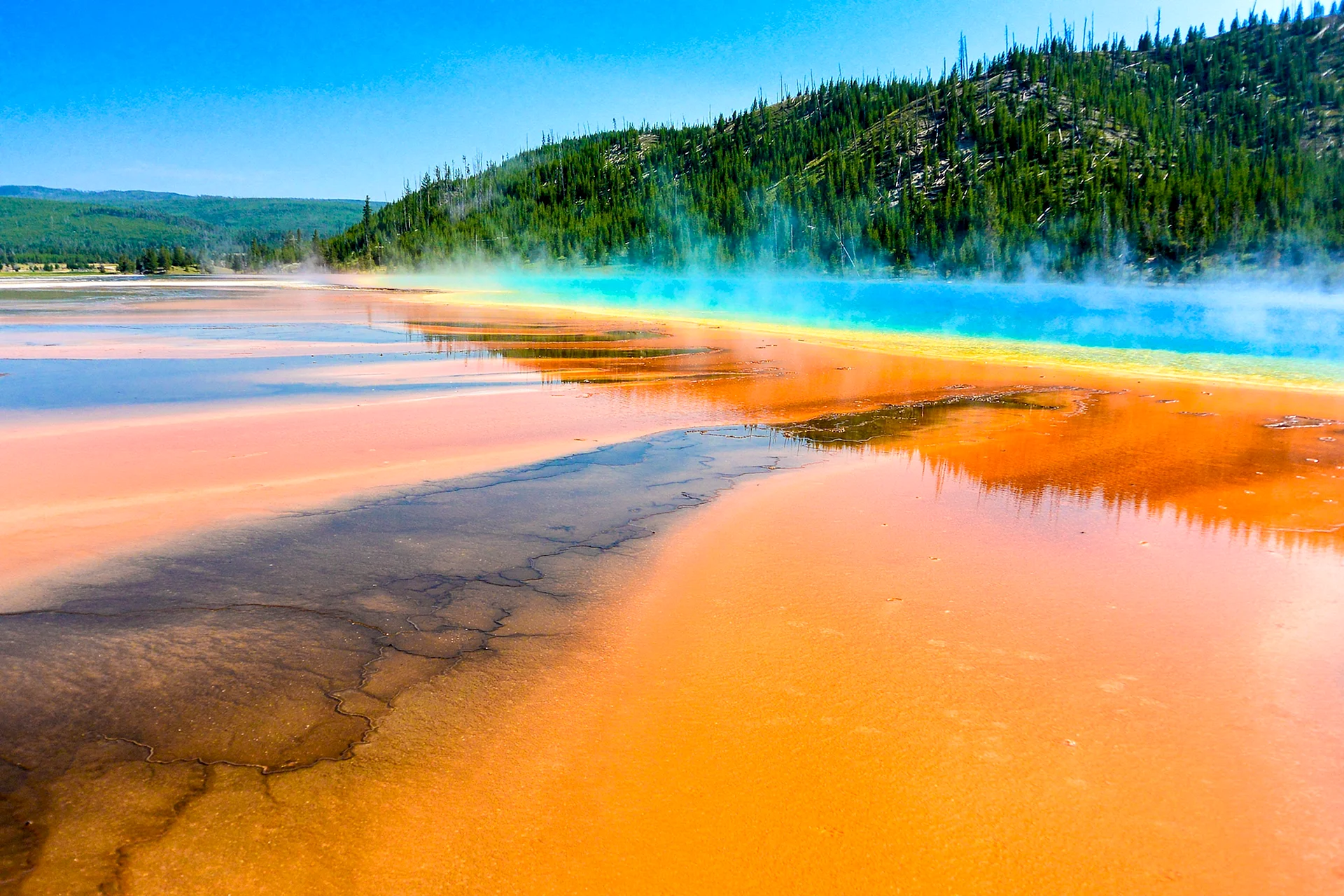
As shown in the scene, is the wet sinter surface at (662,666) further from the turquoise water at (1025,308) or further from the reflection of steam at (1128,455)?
the turquoise water at (1025,308)

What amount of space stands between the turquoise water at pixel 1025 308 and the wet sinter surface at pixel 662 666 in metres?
20.0

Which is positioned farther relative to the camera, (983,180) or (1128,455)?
(983,180)

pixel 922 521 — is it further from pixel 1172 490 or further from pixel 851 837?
pixel 851 837

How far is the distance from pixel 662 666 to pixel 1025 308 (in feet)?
153

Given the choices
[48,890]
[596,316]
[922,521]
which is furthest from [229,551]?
[596,316]

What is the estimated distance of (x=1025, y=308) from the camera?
45.8 m

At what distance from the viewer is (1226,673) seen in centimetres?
434

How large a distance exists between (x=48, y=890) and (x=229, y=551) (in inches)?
131

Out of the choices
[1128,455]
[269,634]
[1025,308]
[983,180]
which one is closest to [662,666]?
[269,634]

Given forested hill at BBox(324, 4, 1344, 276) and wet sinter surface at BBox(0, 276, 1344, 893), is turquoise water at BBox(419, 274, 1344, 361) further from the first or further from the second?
wet sinter surface at BBox(0, 276, 1344, 893)

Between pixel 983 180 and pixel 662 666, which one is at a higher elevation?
pixel 983 180

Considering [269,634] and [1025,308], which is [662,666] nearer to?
[269,634]

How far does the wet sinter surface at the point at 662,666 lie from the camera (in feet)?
9.71

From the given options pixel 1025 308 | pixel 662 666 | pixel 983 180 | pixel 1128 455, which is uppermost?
pixel 983 180
